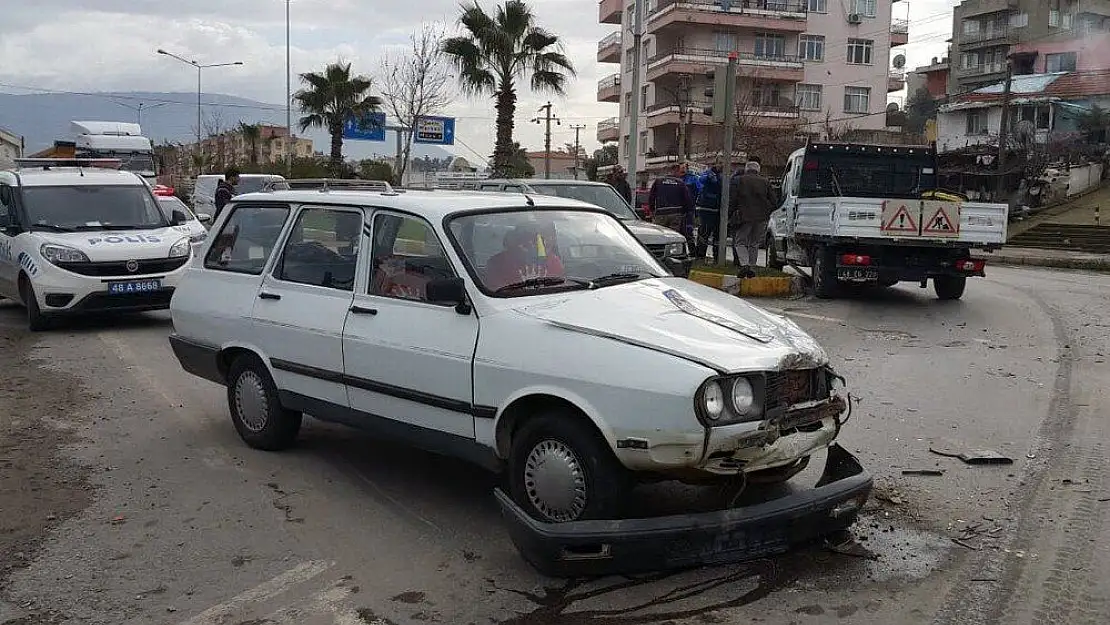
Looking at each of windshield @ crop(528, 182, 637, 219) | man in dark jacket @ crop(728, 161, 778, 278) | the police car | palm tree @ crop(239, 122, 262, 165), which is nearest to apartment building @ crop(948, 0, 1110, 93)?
palm tree @ crop(239, 122, 262, 165)

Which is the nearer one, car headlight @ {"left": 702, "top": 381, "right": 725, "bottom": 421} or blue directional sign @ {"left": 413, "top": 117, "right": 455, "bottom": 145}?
car headlight @ {"left": 702, "top": 381, "right": 725, "bottom": 421}

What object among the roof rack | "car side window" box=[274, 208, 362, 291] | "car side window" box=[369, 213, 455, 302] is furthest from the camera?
the roof rack

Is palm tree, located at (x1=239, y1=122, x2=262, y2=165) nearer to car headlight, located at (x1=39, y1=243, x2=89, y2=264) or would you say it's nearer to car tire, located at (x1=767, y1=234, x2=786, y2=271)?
car tire, located at (x1=767, y1=234, x2=786, y2=271)

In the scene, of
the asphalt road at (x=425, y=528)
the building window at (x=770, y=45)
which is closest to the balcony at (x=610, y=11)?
the building window at (x=770, y=45)

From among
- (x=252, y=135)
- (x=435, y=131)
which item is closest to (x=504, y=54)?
(x=435, y=131)

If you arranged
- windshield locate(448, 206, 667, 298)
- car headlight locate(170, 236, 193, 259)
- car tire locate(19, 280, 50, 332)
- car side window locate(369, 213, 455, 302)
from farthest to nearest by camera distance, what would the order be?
1. car headlight locate(170, 236, 193, 259)
2. car tire locate(19, 280, 50, 332)
3. car side window locate(369, 213, 455, 302)
4. windshield locate(448, 206, 667, 298)

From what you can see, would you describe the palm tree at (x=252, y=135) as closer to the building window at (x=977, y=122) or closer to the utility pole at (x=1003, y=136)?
the utility pole at (x=1003, y=136)

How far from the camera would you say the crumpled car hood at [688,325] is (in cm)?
420

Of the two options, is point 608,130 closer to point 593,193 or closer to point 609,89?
point 609,89

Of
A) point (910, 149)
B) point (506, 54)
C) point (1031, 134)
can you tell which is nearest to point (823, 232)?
point (910, 149)

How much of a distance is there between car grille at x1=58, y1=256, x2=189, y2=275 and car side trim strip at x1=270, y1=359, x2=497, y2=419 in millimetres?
6044

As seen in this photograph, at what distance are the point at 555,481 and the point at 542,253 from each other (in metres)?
1.40

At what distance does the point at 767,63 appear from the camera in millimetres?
54000

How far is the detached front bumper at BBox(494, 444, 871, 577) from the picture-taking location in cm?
403
